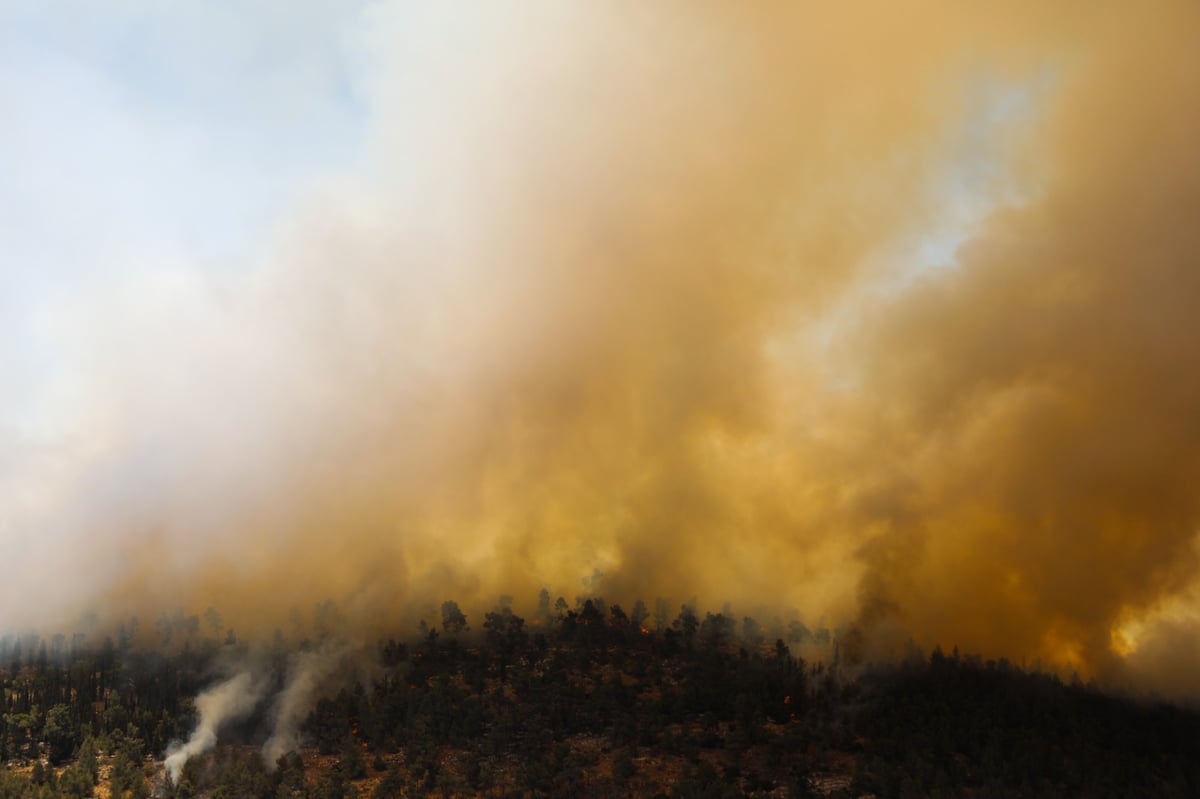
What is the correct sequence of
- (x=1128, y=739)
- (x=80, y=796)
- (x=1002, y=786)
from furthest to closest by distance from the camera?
(x=1128, y=739)
(x=80, y=796)
(x=1002, y=786)

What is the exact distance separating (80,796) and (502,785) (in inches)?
3320

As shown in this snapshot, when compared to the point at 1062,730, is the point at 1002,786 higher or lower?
lower

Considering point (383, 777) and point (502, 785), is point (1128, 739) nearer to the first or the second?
point (502, 785)

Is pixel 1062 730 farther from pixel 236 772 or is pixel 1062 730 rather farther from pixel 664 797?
pixel 236 772

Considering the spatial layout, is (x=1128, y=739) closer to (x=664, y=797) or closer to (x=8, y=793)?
(x=664, y=797)

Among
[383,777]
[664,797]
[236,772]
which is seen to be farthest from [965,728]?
[236,772]

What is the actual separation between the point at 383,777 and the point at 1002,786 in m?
127

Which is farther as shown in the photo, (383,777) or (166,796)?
(383,777)

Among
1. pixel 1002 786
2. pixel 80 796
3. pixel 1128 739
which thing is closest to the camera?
pixel 1002 786

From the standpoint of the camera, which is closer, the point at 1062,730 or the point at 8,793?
the point at 8,793

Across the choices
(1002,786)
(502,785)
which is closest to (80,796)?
(502,785)

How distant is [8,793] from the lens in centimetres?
17838

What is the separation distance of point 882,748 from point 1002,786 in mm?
26024

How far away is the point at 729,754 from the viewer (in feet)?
647
